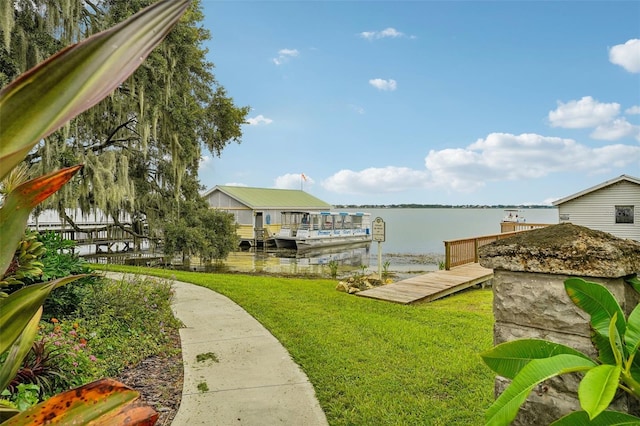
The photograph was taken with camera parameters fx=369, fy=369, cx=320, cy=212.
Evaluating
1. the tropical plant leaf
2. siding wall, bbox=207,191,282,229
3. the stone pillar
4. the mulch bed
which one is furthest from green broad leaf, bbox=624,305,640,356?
siding wall, bbox=207,191,282,229

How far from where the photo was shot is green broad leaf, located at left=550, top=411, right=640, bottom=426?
1016 millimetres

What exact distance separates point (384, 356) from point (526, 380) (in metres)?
3.27

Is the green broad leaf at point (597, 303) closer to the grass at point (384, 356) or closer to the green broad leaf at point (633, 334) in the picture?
the green broad leaf at point (633, 334)

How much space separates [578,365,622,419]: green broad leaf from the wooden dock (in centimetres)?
668

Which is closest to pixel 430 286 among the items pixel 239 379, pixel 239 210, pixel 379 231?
pixel 379 231

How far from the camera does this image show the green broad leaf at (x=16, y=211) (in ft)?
1.81

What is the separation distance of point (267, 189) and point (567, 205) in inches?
877

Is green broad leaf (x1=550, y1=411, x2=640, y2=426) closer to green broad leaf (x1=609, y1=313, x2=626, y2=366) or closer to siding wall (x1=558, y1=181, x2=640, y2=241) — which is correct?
green broad leaf (x1=609, y1=313, x2=626, y2=366)

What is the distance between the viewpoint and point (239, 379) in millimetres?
3416

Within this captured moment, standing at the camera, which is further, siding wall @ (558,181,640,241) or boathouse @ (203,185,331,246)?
boathouse @ (203,185,331,246)

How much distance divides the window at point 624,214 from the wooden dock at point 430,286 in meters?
10.6

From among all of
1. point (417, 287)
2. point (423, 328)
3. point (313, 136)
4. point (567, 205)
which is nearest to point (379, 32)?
point (417, 287)

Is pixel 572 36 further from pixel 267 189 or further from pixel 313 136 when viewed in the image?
pixel 267 189

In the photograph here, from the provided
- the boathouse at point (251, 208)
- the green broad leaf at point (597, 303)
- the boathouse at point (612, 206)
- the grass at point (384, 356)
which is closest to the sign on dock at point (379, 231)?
the grass at point (384, 356)
